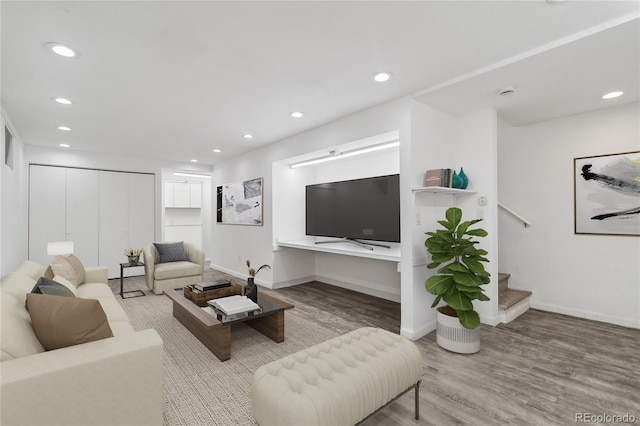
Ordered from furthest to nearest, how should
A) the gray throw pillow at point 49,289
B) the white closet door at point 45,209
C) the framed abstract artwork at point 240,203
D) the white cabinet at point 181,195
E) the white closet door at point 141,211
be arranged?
1. the white cabinet at point 181,195
2. the white closet door at point 141,211
3. the framed abstract artwork at point 240,203
4. the white closet door at point 45,209
5. the gray throw pillow at point 49,289

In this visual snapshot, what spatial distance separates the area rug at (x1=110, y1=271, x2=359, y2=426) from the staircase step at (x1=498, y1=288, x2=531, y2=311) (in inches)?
68.3

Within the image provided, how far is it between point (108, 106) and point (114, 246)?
3561 mm

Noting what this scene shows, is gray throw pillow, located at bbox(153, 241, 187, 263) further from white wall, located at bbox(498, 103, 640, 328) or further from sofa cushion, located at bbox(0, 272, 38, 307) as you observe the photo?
white wall, located at bbox(498, 103, 640, 328)

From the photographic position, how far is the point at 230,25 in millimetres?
1924

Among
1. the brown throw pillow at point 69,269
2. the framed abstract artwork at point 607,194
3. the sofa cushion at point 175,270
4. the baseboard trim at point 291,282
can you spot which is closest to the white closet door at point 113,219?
the sofa cushion at point 175,270

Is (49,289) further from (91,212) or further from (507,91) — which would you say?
(91,212)

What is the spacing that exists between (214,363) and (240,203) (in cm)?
374

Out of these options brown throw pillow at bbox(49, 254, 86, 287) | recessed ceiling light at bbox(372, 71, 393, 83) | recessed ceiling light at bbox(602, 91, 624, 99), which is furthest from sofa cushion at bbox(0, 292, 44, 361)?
recessed ceiling light at bbox(602, 91, 624, 99)

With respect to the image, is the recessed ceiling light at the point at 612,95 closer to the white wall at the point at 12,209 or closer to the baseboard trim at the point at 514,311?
the baseboard trim at the point at 514,311

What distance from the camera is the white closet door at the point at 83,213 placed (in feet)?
17.9

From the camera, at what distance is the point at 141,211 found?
6.14m

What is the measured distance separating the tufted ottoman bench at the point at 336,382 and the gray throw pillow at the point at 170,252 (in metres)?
4.04

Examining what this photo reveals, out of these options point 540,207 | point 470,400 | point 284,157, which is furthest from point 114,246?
point 540,207

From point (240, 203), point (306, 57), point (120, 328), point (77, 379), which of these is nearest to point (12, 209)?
point (120, 328)
